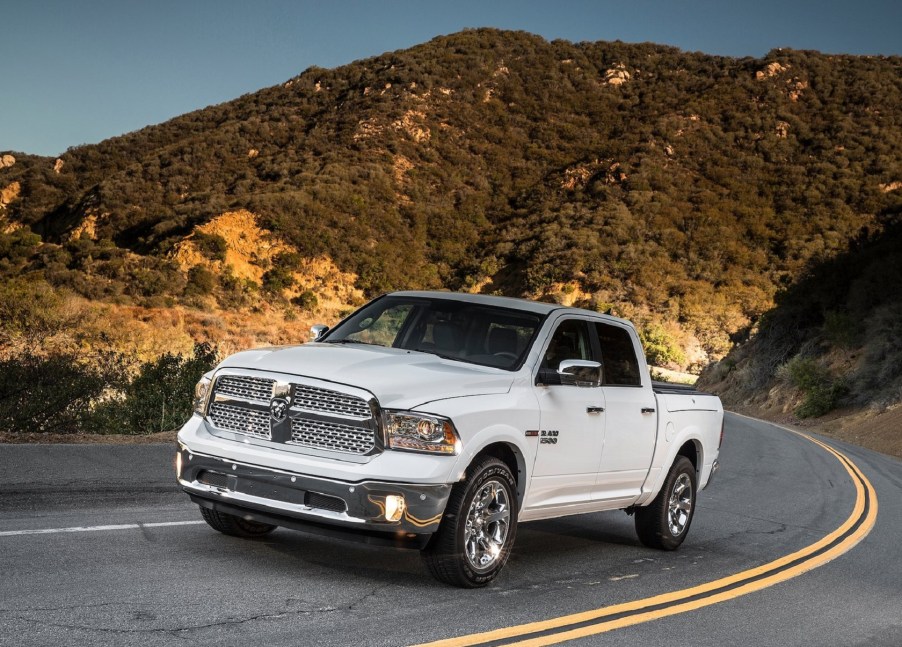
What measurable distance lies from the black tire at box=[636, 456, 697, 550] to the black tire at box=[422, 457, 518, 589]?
2466 millimetres

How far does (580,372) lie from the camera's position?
7285mm

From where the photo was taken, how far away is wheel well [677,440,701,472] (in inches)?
375

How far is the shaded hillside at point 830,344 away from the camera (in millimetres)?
39656

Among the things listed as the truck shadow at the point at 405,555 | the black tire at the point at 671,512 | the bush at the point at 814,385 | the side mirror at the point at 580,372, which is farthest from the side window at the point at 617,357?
the bush at the point at 814,385

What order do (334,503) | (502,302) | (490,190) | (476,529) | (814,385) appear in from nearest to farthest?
(334,503), (476,529), (502,302), (814,385), (490,190)

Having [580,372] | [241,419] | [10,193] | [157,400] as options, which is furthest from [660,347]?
[241,419]

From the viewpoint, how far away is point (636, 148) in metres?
72.3

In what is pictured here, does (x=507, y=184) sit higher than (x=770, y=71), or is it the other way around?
(x=770, y=71)

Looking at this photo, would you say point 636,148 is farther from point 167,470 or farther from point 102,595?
point 102,595

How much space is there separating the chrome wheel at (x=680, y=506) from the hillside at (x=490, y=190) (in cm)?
3690

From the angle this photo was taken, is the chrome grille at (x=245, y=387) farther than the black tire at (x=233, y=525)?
No

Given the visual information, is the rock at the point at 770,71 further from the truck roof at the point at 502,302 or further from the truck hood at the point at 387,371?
the truck hood at the point at 387,371

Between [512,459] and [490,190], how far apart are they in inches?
2535

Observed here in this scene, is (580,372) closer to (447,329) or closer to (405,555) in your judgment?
(447,329)
